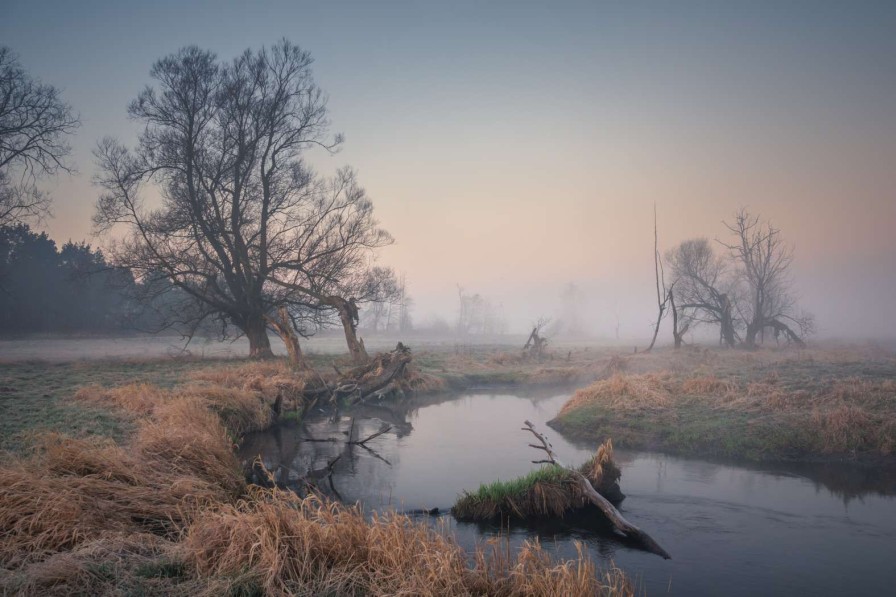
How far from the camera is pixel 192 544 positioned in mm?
6191

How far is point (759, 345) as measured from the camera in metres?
40.5

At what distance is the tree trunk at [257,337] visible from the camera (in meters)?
26.7

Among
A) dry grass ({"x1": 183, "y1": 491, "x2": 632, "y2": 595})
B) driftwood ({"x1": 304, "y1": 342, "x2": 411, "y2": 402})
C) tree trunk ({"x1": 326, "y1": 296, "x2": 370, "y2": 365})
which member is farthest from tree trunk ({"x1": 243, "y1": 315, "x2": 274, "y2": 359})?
dry grass ({"x1": 183, "y1": 491, "x2": 632, "y2": 595})

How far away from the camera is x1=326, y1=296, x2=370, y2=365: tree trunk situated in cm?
2562

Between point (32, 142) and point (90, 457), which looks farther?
point (32, 142)

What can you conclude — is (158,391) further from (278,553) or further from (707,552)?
(707,552)

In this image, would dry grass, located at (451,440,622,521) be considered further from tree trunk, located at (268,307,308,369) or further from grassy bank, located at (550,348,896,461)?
tree trunk, located at (268,307,308,369)

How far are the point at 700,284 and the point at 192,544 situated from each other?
48625 mm

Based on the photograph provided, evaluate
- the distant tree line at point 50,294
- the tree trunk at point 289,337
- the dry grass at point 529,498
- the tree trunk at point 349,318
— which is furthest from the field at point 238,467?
the distant tree line at point 50,294

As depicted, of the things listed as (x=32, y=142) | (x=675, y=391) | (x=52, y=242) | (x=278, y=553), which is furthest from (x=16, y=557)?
(x=52, y=242)

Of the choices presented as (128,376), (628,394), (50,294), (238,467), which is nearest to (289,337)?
(128,376)

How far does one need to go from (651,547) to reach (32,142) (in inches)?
968

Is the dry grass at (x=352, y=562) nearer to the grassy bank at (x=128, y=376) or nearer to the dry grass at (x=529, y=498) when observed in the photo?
the dry grass at (x=529, y=498)

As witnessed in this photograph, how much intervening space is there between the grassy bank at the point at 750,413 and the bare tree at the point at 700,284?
19529 millimetres
